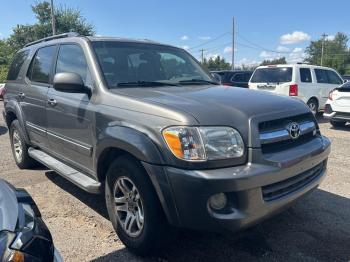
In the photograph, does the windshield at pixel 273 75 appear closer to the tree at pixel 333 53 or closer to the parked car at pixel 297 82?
the parked car at pixel 297 82

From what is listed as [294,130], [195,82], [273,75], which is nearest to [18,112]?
[195,82]

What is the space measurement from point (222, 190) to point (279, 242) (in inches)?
48.0

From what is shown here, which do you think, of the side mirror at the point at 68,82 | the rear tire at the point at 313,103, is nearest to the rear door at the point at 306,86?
the rear tire at the point at 313,103

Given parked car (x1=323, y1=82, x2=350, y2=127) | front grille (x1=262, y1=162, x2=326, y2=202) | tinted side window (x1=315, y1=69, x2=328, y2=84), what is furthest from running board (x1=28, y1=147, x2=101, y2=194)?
tinted side window (x1=315, y1=69, x2=328, y2=84)

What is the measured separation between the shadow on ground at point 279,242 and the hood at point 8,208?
1205mm

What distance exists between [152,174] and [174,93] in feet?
3.01

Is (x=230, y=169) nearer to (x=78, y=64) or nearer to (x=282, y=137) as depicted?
(x=282, y=137)

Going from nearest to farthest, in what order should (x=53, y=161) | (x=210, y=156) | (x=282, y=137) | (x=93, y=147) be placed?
(x=210, y=156) → (x=282, y=137) → (x=93, y=147) → (x=53, y=161)

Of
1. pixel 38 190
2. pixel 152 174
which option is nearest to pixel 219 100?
pixel 152 174

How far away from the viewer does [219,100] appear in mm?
3189

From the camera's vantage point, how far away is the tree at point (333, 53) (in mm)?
92562

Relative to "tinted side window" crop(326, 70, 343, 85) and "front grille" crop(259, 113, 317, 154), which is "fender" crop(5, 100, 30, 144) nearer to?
"front grille" crop(259, 113, 317, 154)

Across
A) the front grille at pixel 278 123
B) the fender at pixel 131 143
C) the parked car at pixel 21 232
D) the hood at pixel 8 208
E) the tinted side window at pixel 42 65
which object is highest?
the tinted side window at pixel 42 65

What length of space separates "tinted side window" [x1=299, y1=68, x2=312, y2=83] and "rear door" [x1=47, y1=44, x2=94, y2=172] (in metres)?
9.45
